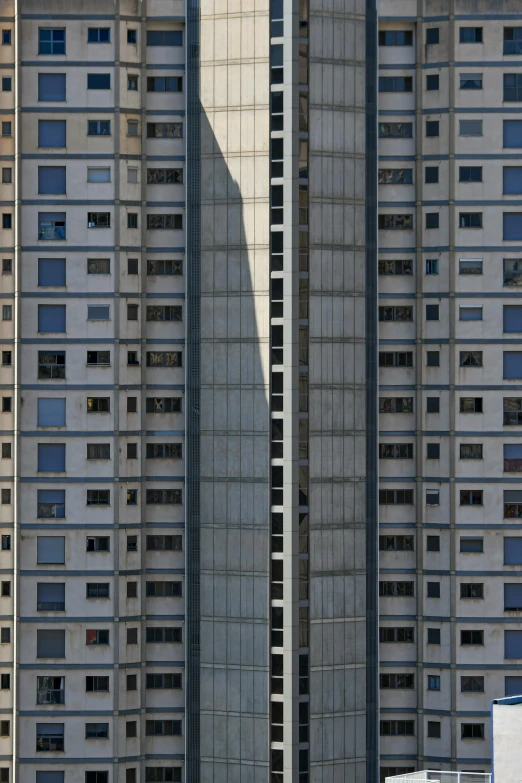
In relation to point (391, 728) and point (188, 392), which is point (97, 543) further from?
point (391, 728)

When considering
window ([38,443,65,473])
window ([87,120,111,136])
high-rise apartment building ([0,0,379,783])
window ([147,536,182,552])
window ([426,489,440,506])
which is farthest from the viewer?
window ([147,536,182,552])

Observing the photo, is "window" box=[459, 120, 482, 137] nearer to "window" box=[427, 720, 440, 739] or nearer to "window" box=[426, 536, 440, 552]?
"window" box=[426, 536, 440, 552]

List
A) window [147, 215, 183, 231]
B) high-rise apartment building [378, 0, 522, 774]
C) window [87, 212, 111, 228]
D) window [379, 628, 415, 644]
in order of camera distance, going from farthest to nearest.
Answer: window [147, 215, 183, 231]
window [379, 628, 415, 644]
window [87, 212, 111, 228]
high-rise apartment building [378, 0, 522, 774]

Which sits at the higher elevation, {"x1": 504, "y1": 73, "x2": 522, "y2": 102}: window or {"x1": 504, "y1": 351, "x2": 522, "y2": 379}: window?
{"x1": 504, "y1": 73, "x2": 522, "y2": 102}: window

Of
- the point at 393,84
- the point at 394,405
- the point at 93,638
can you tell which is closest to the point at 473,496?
the point at 394,405

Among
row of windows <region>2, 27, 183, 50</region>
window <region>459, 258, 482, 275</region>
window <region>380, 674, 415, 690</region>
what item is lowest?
window <region>380, 674, 415, 690</region>

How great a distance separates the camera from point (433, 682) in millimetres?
65812

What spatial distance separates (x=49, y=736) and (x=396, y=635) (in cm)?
1792

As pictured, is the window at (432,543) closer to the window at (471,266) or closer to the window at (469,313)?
the window at (469,313)

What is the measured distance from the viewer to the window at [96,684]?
214 ft

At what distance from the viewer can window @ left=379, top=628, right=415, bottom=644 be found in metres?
66.2

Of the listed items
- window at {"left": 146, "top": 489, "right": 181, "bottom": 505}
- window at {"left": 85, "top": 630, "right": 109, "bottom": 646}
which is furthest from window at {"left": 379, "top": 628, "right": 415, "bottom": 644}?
window at {"left": 85, "top": 630, "right": 109, "bottom": 646}

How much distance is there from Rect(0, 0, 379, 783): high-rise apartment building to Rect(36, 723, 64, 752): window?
0.13 m

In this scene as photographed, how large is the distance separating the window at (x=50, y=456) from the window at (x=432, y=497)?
1832 cm
